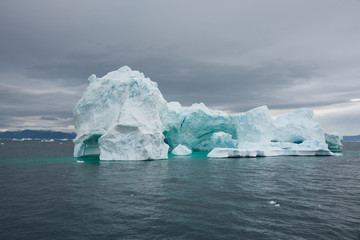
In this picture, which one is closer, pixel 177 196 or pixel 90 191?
pixel 177 196

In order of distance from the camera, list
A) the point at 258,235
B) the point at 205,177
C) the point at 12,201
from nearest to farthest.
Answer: the point at 258,235, the point at 12,201, the point at 205,177

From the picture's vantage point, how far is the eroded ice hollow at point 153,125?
27.2 m

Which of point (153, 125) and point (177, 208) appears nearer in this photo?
point (177, 208)

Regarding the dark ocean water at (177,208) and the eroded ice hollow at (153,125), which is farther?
the eroded ice hollow at (153,125)

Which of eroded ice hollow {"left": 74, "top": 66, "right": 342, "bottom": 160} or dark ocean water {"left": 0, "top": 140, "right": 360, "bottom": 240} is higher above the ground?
eroded ice hollow {"left": 74, "top": 66, "right": 342, "bottom": 160}

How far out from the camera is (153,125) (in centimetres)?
2917

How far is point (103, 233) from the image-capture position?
7.41 m

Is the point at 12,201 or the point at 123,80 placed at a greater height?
the point at 123,80

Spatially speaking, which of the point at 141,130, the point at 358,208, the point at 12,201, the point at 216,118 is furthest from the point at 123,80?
the point at 358,208

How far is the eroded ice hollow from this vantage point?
2723 cm

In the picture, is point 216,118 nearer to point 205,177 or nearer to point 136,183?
point 205,177

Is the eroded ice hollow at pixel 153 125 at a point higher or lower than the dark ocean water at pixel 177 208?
higher

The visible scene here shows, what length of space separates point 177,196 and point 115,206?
3193 mm

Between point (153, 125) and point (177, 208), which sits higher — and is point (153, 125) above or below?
above
